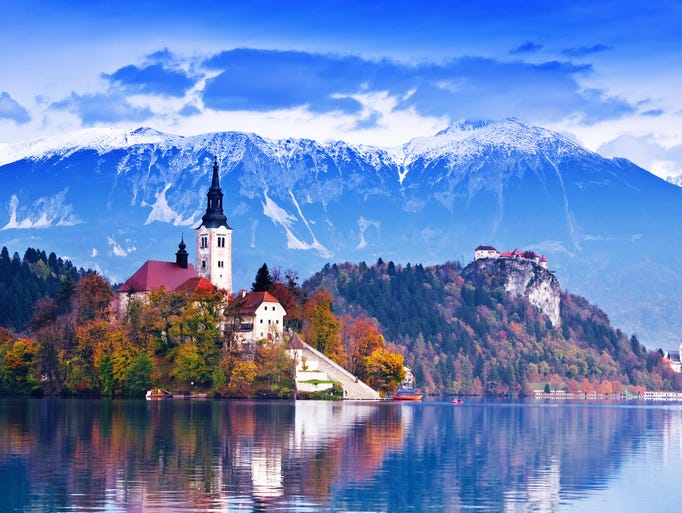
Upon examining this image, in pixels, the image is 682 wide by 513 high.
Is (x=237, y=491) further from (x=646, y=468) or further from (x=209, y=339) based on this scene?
(x=209, y=339)

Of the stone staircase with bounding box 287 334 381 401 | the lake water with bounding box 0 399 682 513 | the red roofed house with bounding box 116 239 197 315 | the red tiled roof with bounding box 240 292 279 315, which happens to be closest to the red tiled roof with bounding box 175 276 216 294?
the red roofed house with bounding box 116 239 197 315

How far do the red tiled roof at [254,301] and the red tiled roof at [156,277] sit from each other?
15.3 metres

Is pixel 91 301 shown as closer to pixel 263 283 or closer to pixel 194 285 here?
pixel 194 285

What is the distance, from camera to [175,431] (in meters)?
78.9

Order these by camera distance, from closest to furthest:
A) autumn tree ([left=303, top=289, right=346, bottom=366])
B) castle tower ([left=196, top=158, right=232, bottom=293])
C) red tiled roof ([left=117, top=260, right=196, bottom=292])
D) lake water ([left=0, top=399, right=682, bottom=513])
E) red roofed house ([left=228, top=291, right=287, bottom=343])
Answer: lake water ([left=0, top=399, right=682, bottom=513])
red roofed house ([left=228, top=291, right=287, bottom=343])
autumn tree ([left=303, top=289, right=346, bottom=366])
red tiled roof ([left=117, top=260, right=196, bottom=292])
castle tower ([left=196, top=158, right=232, bottom=293])

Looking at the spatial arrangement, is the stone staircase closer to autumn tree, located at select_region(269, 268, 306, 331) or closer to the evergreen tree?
autumn tree, located at select_region(269, 268, 306, 331)

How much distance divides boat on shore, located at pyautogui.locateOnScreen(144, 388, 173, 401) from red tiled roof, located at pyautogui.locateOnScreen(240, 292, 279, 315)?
16571 millimetres

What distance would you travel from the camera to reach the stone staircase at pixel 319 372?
502 ft

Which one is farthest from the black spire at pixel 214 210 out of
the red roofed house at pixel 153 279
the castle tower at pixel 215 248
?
the red roofed house at pixel 153 279

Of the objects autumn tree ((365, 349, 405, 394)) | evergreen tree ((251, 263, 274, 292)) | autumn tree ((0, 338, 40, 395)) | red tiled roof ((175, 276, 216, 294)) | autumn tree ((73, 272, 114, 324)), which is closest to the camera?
autumn tree ((0, 338, 40, 395))

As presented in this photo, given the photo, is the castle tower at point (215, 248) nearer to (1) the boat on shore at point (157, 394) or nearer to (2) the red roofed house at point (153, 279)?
(2) the red roofed house at point (153, 279)

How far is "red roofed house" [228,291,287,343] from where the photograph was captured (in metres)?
157

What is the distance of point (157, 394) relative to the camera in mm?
143750

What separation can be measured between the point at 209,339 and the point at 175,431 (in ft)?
224
